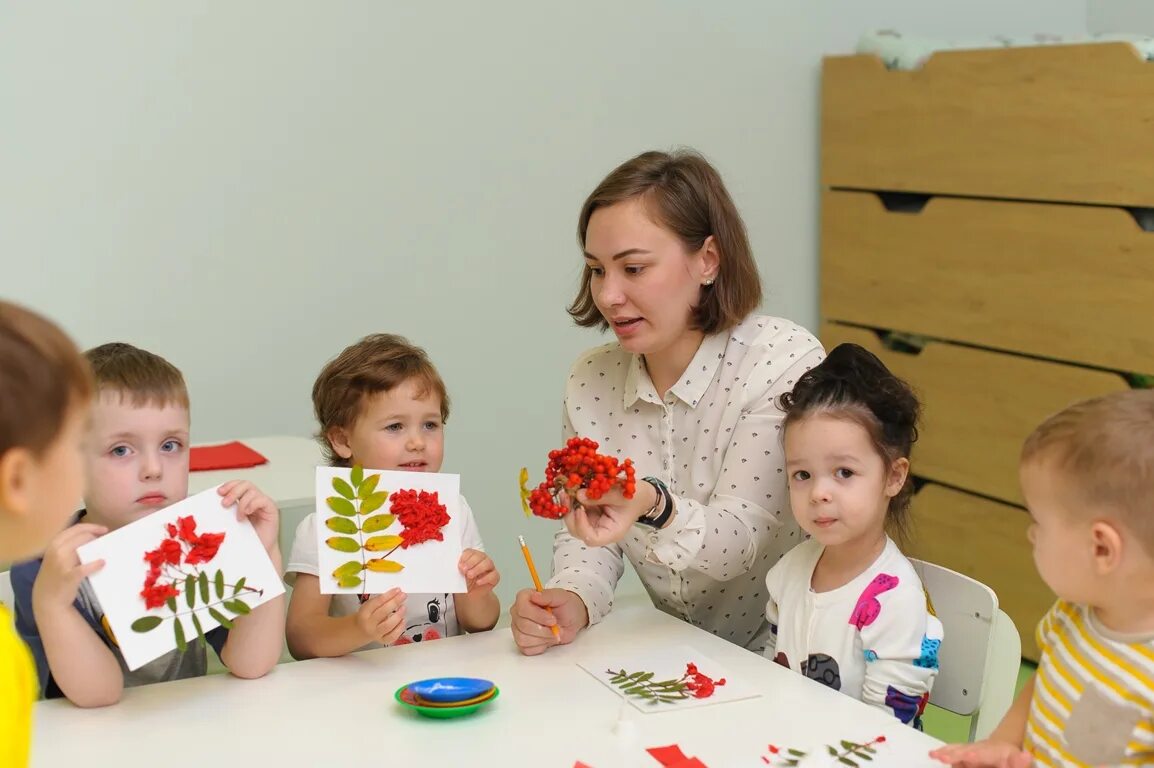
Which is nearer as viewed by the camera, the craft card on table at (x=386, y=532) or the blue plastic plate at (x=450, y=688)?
the blue plastic plate at (x=450, y=688)

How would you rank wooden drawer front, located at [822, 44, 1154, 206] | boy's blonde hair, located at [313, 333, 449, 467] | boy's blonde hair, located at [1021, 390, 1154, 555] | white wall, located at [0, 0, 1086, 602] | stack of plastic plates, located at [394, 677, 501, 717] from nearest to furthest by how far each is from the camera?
boy's blonde hair, located at [1021, 390, 1154, 555]
stack of plastic plates, located at [394, 677, 501, 717]
boy's blonde hair, located at [313, 333, 449, 467]
wooden drawer front, located at [822, 44, 1154, 206]
white wall, located at [0, 0, 1086, 602]

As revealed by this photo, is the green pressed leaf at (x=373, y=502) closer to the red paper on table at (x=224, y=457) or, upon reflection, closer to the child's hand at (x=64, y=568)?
the child's hand at (x=64, y=568)

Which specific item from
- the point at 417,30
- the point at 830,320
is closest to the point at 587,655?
the point at 417,30

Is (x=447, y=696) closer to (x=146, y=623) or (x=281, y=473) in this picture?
(x=146, y=623)

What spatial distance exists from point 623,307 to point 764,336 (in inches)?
9.1

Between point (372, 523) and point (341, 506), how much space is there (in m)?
0.04

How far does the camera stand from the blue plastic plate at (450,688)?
4.52 ft

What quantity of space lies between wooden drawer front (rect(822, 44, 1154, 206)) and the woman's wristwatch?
169cm

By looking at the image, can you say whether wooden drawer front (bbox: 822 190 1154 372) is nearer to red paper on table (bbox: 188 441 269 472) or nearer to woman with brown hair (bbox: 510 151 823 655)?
woman with brown hair (bbox: 510 151 823 655)

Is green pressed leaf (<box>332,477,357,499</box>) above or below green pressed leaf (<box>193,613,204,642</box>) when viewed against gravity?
above

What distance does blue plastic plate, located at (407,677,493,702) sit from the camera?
1378mm

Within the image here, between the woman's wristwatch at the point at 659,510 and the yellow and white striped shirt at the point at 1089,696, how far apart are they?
56 cm

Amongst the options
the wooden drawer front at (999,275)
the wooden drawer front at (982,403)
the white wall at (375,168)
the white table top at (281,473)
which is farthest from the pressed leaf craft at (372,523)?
the wooden drawer front at (999,275)

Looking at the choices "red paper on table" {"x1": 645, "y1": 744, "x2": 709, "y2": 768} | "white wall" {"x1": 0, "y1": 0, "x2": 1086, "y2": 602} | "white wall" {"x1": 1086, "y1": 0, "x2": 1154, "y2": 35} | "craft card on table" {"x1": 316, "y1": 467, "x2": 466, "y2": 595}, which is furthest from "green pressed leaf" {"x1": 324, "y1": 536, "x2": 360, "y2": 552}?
"white wall" {"x1": 1086, "y1": 0, "x2": 1154, "y2": 35}
